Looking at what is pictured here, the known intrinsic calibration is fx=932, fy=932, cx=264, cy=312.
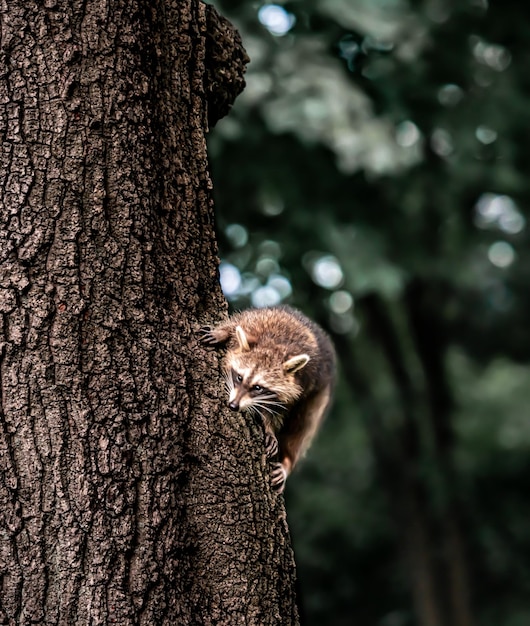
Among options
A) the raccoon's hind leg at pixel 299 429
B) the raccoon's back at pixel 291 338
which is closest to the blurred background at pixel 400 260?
the raccoon's back at pixel 291 338

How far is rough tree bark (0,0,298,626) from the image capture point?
2.91 meters

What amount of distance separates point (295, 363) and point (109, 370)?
1627 millimetres

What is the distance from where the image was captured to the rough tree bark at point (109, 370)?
9.55 feet

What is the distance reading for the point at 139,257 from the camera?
124 inches

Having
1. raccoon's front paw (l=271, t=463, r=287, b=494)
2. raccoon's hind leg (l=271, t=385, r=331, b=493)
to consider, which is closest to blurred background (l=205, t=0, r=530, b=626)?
raccoon's hind leg (l=271, t=385, r=331, b=493)

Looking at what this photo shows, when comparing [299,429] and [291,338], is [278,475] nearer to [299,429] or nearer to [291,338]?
[299,429]

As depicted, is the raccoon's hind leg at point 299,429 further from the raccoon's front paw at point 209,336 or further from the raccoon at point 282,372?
the raccoon's front paw at point 209,336

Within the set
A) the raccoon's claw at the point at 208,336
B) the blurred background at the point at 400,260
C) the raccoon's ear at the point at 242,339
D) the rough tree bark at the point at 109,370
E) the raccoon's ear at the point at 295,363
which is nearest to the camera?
the rough tree bark at the point at 109,370

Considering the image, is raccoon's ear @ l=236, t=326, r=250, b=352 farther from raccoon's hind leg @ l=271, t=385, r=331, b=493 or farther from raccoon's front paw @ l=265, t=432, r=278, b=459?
raccoon's front paw @ l=265, t=432, r=278, b=459

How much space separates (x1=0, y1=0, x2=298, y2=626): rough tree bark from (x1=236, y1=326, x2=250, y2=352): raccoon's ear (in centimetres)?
94

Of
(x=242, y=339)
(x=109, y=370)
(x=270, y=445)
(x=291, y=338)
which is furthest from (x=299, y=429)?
(x=109, y=370)

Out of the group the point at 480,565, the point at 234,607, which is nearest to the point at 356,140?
the point at 234,607

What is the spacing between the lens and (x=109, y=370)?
3.03 meters

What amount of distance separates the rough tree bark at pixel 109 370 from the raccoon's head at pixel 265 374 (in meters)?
0.96
